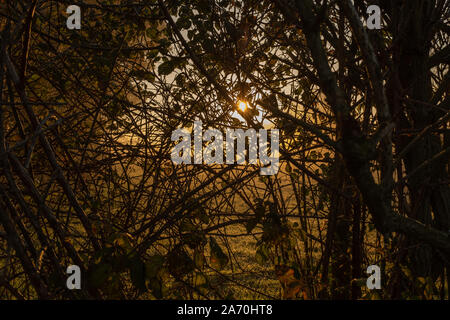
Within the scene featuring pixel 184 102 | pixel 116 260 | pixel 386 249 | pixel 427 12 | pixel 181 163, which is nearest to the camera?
pixel 116 260

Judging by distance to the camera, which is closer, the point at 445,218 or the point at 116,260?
the point at 116,260

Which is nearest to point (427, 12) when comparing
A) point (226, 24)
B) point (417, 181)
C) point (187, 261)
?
point (417, 181)

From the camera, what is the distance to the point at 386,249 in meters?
1.55

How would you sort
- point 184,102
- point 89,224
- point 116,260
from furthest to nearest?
1. point 184,102
2. point 89,224
3. point 116,260

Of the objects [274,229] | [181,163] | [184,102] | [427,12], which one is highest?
[427,12]

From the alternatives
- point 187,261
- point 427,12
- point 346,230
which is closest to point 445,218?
point 346,230

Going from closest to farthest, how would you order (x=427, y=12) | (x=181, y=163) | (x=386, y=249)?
(x=386, y=249), (x=427, y=12), (x=181, y=163)

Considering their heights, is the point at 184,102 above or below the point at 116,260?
above

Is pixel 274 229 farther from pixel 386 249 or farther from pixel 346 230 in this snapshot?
pixel 346 230

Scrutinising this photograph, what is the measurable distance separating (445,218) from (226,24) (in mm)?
1550

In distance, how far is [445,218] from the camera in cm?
175

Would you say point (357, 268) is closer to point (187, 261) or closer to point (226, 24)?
point (187, 261)

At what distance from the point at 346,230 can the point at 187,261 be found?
137cm

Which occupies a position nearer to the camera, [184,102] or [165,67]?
[165,67]
